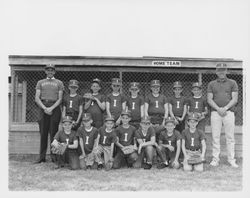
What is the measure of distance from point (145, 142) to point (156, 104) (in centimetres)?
78

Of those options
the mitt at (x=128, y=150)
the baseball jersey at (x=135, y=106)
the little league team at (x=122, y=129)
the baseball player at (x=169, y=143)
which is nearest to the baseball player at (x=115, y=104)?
the little league team at (x=122, y=129)

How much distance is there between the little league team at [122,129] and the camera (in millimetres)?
6301

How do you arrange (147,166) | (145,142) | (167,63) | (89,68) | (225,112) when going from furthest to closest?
1. (89,68)
2. (167,63)
3. (225,112)
4. (145,142)
5. (147,166)

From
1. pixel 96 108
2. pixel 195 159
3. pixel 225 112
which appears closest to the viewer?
pixel 195 159

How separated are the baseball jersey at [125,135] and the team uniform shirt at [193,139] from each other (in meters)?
0.93

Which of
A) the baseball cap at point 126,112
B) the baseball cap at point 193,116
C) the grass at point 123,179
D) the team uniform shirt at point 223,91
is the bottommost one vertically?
the grass at point 123,179

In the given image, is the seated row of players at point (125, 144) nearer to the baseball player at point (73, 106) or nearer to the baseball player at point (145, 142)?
the baseball player at point (145, 142)

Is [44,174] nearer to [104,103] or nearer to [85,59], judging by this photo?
[104,103]

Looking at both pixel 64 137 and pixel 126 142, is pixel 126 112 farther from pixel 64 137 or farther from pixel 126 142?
pixel 64 137

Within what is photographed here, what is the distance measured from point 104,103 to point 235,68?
10.3ft

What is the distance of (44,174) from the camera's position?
5.88 meters

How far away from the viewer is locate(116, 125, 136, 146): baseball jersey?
6418mm

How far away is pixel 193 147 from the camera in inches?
250

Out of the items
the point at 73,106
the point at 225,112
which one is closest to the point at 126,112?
the point at 73,106
